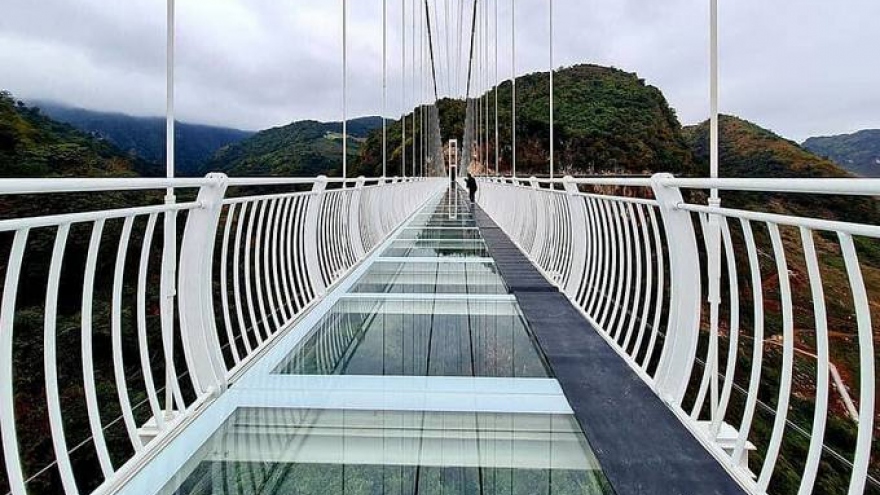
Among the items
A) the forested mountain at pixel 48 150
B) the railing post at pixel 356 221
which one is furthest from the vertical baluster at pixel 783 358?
the forested mountain at pixel 48 150

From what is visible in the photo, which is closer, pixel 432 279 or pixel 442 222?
pixel 432 279

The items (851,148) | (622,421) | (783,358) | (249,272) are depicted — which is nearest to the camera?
(783,358)

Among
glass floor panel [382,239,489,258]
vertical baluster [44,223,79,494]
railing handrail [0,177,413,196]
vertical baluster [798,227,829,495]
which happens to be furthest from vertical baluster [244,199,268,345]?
glass floor panel [382,239,489,258]

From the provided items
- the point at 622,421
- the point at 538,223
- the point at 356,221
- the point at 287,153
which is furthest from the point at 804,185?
the point at 287,153

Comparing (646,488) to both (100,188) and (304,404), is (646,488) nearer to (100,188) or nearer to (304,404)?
(304,404)

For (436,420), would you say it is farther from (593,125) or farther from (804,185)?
(593,125)

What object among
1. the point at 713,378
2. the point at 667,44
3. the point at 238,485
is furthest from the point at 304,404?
the point at 667,44

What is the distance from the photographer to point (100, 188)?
1.29 meters

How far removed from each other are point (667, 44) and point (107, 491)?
8.67 metres

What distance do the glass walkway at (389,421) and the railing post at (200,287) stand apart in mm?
122

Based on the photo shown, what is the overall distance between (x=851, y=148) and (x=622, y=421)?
1033cm

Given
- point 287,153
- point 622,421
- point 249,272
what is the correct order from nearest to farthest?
point 622,421 → point 249,272 → point 287,153

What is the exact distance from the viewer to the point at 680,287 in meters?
1.86

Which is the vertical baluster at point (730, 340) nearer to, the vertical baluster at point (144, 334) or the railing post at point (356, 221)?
the vertical baluster at point (144, 334)
